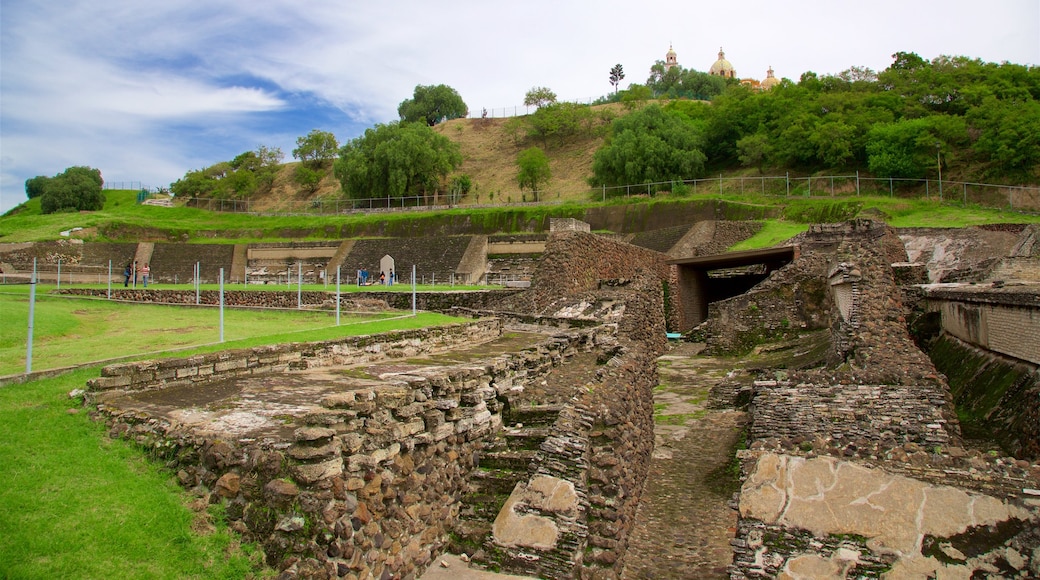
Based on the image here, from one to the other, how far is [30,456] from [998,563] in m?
7.19

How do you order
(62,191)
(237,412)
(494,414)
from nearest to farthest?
(237,412)
(494,414)
(62,191)

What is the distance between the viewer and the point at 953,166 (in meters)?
38.7

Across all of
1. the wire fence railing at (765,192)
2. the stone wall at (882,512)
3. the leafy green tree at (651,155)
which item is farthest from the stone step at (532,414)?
the leafy green tree at (651,155)

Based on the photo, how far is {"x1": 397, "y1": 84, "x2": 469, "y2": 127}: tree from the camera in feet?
315

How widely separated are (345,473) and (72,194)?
73775 millimetres

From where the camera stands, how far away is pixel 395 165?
57438 mm

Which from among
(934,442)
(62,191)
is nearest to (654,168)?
(934,442)

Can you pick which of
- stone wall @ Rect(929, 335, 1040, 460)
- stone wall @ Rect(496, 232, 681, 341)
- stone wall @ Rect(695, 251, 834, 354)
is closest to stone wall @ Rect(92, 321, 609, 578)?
stone wall @ Rect(929, 335, 1040, 460)

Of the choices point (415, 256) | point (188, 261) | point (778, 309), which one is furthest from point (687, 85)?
point (778, 309)

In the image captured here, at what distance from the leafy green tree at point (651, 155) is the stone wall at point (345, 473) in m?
44.5

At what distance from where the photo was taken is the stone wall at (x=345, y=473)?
450 cm

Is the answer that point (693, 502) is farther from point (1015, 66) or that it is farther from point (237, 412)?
point (1015, 66)

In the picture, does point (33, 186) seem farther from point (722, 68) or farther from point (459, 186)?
point (722, 68)

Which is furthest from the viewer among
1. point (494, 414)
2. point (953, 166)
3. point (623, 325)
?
point (953, 166)
